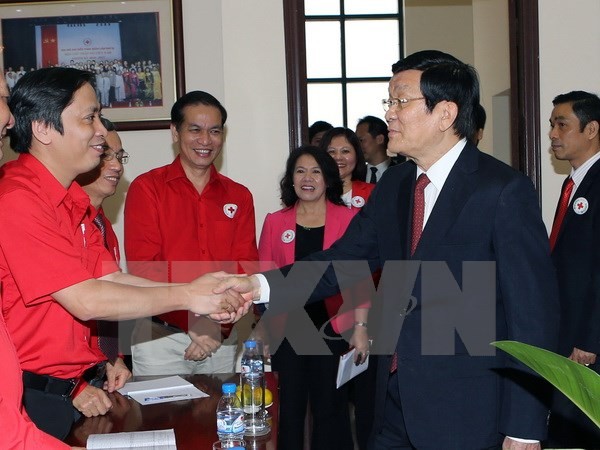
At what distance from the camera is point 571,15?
433 centimetres

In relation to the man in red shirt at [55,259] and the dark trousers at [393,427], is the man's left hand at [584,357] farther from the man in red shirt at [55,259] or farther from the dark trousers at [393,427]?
the man in red shirt at [55,259]

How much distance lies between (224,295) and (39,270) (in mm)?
814

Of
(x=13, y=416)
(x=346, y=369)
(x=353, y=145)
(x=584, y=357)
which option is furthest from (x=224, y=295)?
(x=353, y=145)

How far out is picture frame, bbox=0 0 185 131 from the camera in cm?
457

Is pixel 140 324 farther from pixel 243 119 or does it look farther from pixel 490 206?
pixel 490 206

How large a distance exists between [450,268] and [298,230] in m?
1.83

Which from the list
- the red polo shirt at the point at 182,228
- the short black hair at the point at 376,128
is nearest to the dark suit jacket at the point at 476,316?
the red polo shirt at the point at 182,228

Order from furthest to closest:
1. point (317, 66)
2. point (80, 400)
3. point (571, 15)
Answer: point (317, 66), point (571, 15), point (80, 400)

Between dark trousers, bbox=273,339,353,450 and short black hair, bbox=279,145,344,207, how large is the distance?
76 cm

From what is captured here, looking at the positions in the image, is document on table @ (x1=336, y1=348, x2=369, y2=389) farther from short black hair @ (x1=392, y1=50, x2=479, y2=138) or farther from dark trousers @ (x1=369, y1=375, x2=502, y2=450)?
short black hair @ (x1=392, y1=50, x2=479, y2=138)

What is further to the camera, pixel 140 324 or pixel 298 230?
pixel 298 230

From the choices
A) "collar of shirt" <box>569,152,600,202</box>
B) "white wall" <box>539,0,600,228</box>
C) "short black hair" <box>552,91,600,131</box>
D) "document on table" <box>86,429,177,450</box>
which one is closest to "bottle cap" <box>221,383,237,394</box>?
"document on table" <box>86,429,177,450</box>

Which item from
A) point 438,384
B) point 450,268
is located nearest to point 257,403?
point 438,384

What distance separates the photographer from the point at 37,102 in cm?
232
